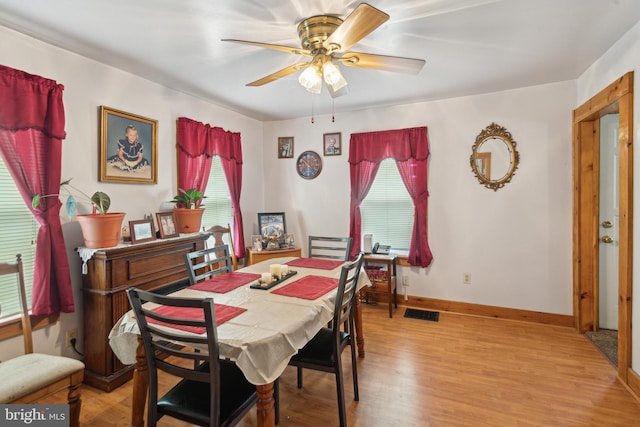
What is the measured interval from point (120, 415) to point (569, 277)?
396cm

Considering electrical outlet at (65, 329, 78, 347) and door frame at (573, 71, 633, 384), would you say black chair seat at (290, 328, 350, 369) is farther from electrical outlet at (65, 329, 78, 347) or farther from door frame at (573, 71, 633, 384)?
door frame at (573, 71, 633, 384)

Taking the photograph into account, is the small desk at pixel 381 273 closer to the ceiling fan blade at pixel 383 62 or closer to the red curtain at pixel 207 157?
the red curtain at pixel 207 157

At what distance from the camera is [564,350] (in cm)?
277

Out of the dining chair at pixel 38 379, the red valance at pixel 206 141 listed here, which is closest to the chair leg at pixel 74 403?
the dining chair at pixel 38 379

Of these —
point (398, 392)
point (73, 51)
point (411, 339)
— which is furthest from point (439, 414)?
point (73, 51)

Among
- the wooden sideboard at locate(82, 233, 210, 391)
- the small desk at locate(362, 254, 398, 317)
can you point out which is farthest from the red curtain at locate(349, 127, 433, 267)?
the wooden sideboard at locate(82, 233, 210, 391)

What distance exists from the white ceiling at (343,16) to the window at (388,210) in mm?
1146

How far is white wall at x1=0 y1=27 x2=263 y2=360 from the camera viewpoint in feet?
7.08

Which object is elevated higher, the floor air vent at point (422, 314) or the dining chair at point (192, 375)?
the dining chair at point (192, 375)

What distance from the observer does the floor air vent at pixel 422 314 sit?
3512mm

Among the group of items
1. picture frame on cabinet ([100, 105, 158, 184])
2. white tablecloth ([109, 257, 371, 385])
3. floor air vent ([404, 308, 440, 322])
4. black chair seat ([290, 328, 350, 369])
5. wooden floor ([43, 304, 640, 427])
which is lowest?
wooden floor ([43, 304, 640, 427])

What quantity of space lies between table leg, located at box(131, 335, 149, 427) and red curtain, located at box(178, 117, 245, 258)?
194cm

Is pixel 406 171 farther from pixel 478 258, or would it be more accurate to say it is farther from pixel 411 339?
pixel 411 339

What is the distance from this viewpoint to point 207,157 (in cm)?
354
